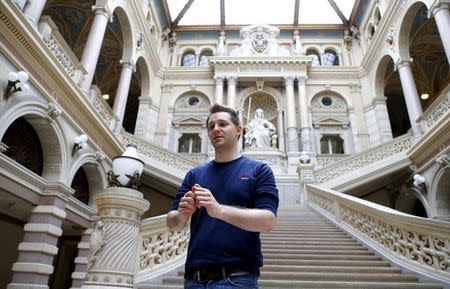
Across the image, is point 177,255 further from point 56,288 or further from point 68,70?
point 56,288

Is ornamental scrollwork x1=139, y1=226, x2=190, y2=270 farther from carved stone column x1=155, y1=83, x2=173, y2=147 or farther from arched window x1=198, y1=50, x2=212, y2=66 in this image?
arched window x1=198, y1=50, x2=212, y2=66

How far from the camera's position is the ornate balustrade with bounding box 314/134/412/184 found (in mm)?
13945

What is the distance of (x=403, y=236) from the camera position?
218 inches

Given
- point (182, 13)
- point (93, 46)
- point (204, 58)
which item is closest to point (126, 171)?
point (93, 46)

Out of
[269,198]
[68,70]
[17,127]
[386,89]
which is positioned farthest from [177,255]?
[386,89]

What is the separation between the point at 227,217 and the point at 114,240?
103 inches

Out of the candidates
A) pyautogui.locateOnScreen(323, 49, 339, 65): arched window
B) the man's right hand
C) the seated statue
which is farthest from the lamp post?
pyautogui.locateOnScreen(323, 49, 339, 65): arched window

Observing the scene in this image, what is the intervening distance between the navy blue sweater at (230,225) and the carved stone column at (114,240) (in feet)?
7.19

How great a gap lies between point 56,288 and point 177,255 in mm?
8065

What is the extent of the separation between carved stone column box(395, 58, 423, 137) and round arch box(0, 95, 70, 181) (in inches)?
515

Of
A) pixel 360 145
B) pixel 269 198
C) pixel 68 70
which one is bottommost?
pixel 269 198

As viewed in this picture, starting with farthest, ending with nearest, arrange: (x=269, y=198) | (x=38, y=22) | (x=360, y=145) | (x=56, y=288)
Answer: (x=360, y=145) < (x=56, y=288) < (x=38, y=22) < (x=269, y=198)

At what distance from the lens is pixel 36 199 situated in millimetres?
8172

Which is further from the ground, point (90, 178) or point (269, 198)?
point (90, 178)
